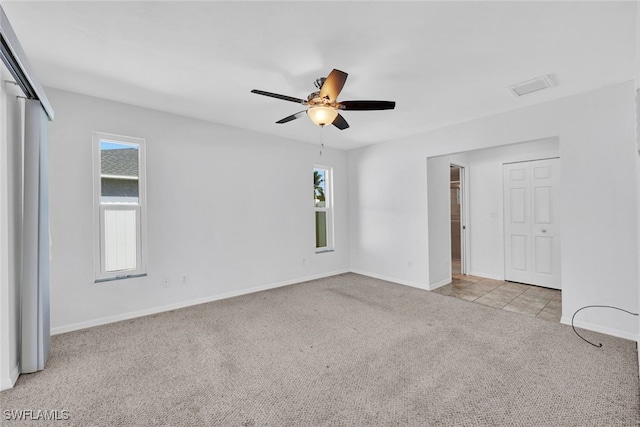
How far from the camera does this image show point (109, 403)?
194 cm

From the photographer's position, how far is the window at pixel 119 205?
3.25 meters

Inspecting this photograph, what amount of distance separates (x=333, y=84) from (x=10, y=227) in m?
2.61

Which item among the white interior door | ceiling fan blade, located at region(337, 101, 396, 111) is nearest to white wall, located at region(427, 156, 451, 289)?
the white interior door

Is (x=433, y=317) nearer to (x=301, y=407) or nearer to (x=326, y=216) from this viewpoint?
(x=301, y=407)

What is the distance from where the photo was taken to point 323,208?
18.4 ft

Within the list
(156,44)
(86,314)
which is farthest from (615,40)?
(86,314)

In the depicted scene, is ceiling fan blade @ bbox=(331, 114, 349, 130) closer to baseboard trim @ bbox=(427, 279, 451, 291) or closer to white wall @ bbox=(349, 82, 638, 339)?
white wall @ bbox=(349, 82, 638, 339)

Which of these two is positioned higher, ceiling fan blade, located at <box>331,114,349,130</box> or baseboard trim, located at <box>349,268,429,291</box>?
ceiling fan blade, located at <box>331,114,349,130</box>

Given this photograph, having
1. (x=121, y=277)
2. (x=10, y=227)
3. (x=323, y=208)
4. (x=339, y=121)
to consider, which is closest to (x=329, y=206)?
(x=323, y=208)

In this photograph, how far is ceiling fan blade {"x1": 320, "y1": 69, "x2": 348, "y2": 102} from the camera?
2.11 metres

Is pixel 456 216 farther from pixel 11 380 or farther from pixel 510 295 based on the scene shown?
pixel 11 380

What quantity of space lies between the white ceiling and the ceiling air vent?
0.08 meters

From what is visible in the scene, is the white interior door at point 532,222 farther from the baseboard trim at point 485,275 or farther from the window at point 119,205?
the window at point 119,205

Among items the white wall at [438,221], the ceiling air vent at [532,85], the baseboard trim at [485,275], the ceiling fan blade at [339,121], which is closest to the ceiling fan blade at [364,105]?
the ceiling fan blade at [339,121]
